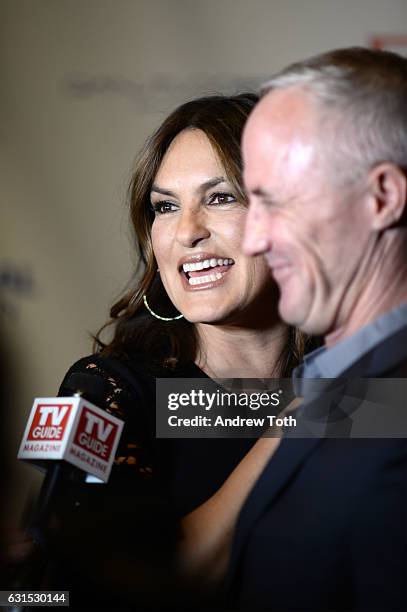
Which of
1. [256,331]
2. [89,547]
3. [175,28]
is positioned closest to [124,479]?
[89,547]

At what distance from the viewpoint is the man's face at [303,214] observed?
0.91m

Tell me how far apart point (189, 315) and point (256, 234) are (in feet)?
1.91

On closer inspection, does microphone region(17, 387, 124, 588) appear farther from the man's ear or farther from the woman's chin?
the man's ear

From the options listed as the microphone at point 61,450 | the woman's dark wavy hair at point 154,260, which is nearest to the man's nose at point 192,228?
the woman's dark wavy hair at point 154,260

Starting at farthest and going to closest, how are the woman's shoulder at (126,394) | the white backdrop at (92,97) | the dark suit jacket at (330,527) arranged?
1. the white backdrop at (92,97)
2. the woman's shoulder at (126,394)
3. the dark suit jacket at (330,527)

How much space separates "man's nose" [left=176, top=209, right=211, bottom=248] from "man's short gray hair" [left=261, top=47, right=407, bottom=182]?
2.10ft

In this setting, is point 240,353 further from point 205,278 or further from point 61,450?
point 61,450

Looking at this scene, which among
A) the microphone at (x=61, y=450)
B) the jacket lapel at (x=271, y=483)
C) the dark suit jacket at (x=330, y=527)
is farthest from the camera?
the microphone at (x=61, y=450)

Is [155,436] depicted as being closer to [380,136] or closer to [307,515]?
[307,515]

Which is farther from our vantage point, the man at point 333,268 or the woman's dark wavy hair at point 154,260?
the woman's dark wavy hair at point 154,260

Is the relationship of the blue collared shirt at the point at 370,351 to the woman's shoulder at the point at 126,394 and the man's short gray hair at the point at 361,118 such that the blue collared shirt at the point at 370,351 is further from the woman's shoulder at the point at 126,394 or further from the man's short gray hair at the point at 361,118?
the woman's shoulder at the point at 126,394

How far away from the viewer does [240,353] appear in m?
1.63

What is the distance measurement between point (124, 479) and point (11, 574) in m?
0.24

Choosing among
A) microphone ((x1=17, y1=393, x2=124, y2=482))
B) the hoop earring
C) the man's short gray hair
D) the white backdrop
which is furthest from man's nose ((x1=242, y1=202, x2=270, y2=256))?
the white backdrop
